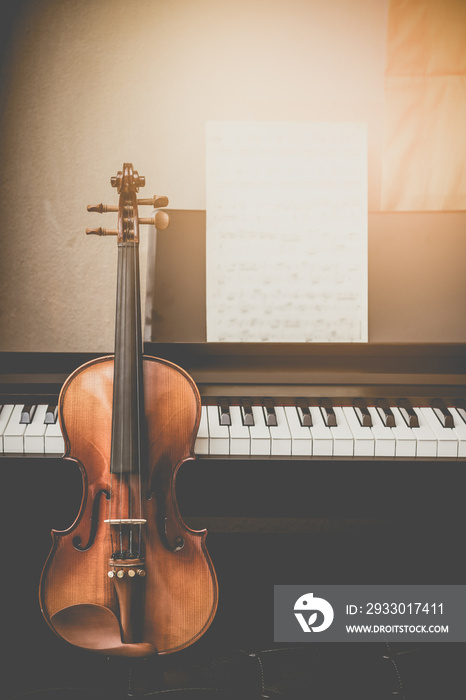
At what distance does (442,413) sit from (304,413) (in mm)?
389

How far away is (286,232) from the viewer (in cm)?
166

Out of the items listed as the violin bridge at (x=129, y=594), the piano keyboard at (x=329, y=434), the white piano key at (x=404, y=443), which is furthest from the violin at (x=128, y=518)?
the white piano key at (x=404, y=443)

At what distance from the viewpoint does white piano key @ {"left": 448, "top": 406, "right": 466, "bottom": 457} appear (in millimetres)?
1378

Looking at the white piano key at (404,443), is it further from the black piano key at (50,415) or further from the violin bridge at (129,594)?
the black piano key at (50,415)

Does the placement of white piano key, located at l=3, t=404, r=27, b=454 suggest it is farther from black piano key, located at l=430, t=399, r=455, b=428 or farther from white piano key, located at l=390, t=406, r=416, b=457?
black piano key, located at l=430, t=399, r=455, b=428

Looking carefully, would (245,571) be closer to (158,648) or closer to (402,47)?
(158,648)

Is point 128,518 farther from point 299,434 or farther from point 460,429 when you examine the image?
point 460,429

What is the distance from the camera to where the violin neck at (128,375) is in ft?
4.11

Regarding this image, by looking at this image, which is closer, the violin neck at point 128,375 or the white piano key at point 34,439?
the violin neck at point 128,375

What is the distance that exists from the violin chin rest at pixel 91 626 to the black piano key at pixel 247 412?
1.87 ft

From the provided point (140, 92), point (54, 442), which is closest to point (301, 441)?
point (54, 442)

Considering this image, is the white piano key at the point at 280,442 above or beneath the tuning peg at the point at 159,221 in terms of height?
beneath

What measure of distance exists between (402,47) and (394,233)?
85cm

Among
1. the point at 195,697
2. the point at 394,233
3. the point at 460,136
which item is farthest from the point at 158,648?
the point at 460,136
